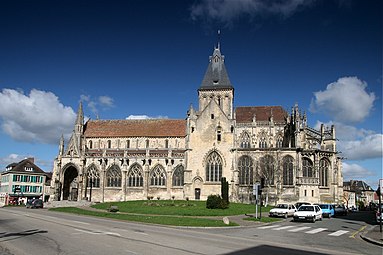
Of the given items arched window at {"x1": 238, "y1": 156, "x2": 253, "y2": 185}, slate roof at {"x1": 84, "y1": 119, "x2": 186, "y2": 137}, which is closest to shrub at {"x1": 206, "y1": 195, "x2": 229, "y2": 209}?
arched window at {"x1": 238, "y1": 156, "x2": 253, "y2": 185}

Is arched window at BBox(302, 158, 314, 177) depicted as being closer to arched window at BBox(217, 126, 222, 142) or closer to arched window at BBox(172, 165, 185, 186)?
arched window at BBox(217, 126, 222, 142)

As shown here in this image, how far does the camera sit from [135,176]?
57.8m

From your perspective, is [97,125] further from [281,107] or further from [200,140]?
[281,107]

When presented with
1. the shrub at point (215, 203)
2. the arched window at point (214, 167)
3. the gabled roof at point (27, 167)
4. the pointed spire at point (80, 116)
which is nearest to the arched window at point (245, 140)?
the arched window at point (214, 167)

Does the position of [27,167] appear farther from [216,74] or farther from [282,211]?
[282,211]

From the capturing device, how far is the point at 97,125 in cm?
6638

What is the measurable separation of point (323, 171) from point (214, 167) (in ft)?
52.4

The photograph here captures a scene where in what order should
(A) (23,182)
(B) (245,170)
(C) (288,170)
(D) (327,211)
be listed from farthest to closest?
(A) (23,182)
(B) (245,170)
(C) (288,170)
(D) (327,211)

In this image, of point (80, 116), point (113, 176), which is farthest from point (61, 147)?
point (113, 176)

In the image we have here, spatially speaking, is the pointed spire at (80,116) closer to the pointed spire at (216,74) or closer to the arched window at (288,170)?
the pointed spire at (216,74)

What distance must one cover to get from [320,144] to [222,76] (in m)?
20.1

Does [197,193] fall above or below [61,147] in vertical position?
below

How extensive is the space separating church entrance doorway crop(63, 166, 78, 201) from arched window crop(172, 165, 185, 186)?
19.3 metres

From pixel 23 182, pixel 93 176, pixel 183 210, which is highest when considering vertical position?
pixel 93 176
